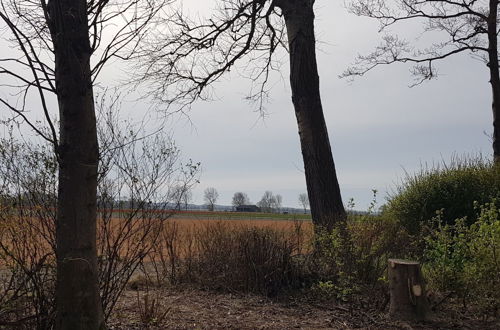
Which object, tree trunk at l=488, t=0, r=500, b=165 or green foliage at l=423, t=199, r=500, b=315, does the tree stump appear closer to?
green foliage at l=423, t=199, r=500, b=315

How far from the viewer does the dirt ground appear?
5.07 meters

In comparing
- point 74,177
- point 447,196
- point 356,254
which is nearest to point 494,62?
point 447,196

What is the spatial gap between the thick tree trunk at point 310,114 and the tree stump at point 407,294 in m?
3.38

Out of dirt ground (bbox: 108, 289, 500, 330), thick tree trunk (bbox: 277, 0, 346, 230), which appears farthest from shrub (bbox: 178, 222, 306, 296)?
thick tree trunk (bbox: 277, 0, 346, 230)

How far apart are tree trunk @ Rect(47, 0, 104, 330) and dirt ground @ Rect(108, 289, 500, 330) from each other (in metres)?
1.49

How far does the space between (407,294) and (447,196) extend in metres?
6.08

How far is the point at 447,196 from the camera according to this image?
10781 millimetres

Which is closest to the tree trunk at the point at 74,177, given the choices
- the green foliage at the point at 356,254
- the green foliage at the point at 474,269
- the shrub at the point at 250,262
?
the green foliage at the point at 356,254

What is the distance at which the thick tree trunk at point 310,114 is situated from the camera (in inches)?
362

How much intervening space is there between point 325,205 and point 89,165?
20.6ft

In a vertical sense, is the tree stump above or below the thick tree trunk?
below

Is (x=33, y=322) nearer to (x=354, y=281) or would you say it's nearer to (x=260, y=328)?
(x=260, y=328)

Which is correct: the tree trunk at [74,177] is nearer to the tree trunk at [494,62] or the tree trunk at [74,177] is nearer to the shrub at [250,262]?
the shrub at [250,262]

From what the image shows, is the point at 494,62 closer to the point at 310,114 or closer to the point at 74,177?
the point at 310,114
